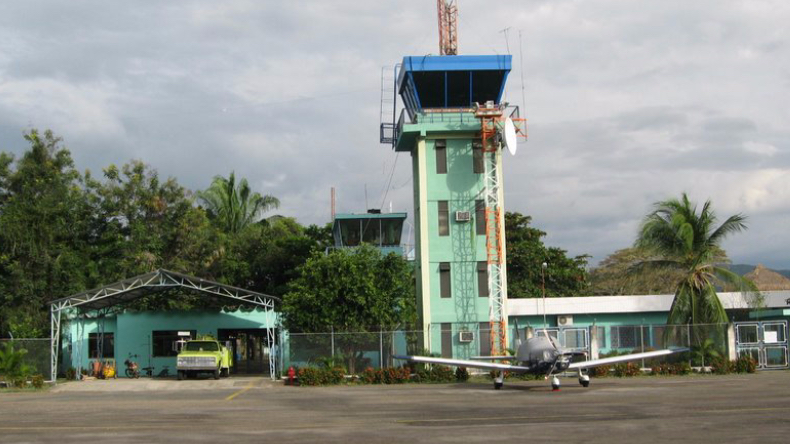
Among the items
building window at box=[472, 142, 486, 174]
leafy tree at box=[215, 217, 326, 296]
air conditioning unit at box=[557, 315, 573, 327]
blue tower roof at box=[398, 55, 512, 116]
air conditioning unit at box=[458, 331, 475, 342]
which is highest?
blue tower roof at box=[398, 55, 512, 116]

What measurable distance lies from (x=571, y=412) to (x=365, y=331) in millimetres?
19847

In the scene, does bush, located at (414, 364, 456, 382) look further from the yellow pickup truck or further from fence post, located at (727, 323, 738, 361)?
fence post, located at (727, 323, 738, 361)

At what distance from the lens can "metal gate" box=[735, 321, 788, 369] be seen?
38719 millimetres

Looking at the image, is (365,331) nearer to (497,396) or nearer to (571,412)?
(497,396)

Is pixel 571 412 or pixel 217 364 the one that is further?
pixel 217 364

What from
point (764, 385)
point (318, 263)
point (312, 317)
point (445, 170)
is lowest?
point (764, 385)

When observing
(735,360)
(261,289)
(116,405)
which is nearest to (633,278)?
(735,360)

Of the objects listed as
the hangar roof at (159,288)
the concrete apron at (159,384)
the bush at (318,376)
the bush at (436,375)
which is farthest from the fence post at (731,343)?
the hangar roof at (159,288)

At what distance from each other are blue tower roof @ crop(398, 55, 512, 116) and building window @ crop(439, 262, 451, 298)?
7.85m

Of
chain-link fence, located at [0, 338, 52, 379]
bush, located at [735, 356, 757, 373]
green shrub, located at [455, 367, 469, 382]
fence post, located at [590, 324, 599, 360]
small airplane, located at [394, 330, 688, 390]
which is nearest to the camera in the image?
small airplane, located at [394, 330, 688, 390]

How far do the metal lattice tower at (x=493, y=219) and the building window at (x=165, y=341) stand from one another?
16572 mm

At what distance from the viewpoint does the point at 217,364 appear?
3741cm

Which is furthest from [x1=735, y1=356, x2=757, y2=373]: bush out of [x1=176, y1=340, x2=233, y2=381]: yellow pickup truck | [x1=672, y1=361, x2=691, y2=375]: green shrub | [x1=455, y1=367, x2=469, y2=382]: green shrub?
[x1=176, y1=340, x2=233, y2=381]: yellow pickup truck

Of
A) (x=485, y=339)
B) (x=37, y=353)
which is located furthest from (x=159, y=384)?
(x=485, y=339)
